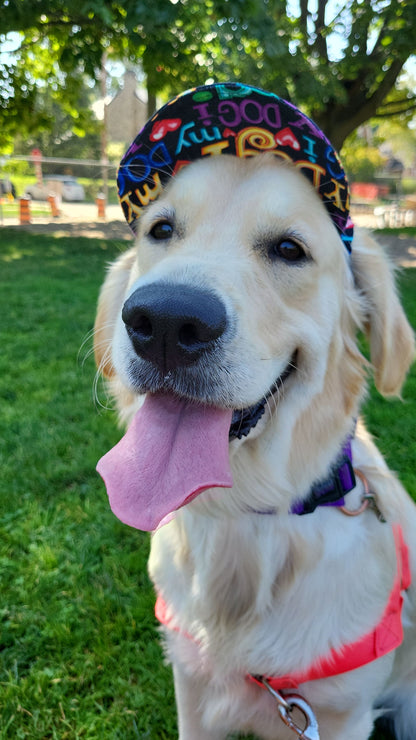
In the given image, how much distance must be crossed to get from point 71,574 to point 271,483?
1.61m

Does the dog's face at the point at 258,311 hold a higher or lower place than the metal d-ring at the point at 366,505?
higher

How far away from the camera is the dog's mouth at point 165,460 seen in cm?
145

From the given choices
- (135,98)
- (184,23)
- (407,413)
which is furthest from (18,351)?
(135,98)

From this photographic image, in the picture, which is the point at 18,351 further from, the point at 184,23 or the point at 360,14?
the point at 360,14

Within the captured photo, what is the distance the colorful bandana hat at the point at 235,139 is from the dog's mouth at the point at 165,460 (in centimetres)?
87

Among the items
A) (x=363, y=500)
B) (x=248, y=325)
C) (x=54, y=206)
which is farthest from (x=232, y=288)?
(x=54, y=206)

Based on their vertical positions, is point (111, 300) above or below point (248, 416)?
above

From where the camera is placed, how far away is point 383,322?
1980 mm

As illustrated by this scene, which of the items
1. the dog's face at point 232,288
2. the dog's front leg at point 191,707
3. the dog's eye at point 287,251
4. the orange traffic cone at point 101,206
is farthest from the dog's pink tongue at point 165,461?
the orange traffic cone at point 101,206

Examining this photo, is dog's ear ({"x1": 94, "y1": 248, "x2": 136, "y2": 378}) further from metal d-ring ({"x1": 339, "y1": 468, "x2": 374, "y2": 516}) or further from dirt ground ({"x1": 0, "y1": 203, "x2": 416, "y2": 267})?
dirt ground ({"x1": 0, "y1": 203, "x2": 416, "y2": 267})

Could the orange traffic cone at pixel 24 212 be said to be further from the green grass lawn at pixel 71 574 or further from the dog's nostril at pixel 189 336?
the dog's nostril at pixel 189 336

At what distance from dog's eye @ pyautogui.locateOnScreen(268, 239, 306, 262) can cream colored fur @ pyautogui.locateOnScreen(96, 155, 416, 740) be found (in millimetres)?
22

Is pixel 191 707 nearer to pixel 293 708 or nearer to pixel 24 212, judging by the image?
pixel 293 708

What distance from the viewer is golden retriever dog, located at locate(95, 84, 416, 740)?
1.52 meters
